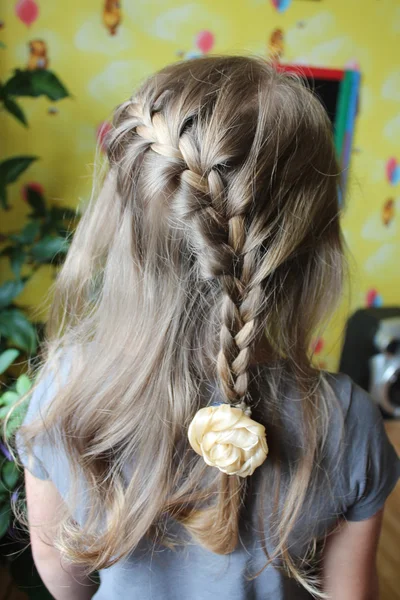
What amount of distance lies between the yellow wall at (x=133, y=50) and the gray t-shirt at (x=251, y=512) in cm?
71

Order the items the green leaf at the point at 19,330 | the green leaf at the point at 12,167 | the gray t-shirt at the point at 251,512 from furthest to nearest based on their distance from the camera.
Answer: the green leaf at the point at 12,167, the green leaf at the point at 19,330, the gray t-shirt at the point at 251,512

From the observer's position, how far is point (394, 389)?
188 centimetres

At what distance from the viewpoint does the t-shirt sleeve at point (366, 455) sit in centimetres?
60

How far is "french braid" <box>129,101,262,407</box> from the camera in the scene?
0.48m

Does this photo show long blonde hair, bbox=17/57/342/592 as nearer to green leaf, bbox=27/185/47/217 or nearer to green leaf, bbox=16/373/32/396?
green leaf, bbox=16/373/32/396

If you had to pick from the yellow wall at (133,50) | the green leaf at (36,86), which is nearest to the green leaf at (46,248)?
the yellow wall at (133,50)

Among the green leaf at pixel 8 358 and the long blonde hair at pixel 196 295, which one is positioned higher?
the long blonde hair at pixel 196 295

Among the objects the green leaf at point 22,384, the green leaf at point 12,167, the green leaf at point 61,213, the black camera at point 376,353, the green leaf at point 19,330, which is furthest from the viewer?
the black camera at point 376,353

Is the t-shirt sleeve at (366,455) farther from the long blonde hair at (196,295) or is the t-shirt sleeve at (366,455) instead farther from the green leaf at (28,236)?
the green leaf at (28,236)

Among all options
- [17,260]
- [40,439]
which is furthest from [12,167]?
[40,439]

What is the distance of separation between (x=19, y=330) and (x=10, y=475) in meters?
0.36

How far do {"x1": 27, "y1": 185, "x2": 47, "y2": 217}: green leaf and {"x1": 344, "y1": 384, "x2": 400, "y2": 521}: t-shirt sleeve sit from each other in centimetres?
119

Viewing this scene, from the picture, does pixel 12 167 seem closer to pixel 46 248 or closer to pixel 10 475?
pixel 46 248

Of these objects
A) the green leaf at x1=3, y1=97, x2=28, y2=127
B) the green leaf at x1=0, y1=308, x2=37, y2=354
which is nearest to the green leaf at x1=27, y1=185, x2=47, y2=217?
the green leaf at x1=3, y1=97, x2=28, y2=127
